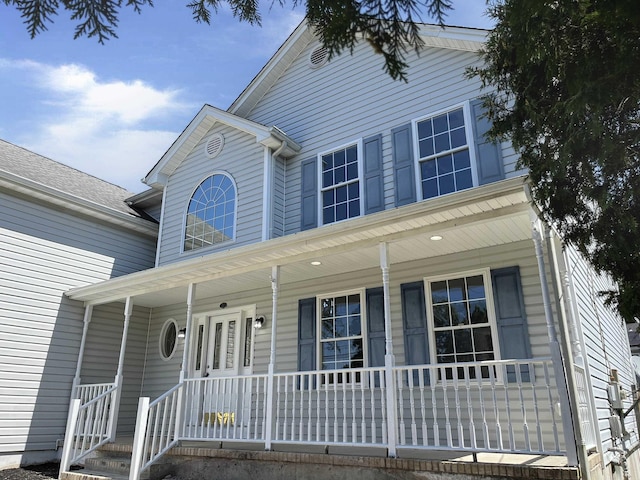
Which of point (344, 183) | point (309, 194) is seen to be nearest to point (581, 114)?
point (344, 183)

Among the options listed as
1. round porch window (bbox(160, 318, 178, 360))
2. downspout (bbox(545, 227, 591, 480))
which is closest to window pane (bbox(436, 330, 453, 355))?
downspout (bbox(545, 227, 591, 480))

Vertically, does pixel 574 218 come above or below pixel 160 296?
below

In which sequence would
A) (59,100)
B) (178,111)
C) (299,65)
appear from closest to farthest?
1. (59,100)
2. (178,111)
3. (299,65)

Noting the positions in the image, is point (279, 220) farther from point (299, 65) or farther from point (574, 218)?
point (574, 218)

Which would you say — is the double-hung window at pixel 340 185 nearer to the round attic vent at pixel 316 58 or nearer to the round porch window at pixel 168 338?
the round attic vent at pixel 316 58

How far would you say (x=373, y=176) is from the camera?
8680 millimetres

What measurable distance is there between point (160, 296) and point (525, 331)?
684cm

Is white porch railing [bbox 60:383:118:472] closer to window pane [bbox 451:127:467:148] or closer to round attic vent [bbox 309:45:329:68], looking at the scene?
window pane [bbox 451:127:467:148]

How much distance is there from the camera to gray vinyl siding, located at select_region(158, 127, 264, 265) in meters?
9.64

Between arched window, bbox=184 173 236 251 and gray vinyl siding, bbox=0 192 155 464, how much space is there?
2.23 metres

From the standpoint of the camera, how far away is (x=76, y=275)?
33.2 ft

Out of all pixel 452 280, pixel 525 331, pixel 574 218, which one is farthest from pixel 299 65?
pixel 574 218

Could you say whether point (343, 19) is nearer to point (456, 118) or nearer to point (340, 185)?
point (456, 118)

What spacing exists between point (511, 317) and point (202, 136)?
7.70 meters
